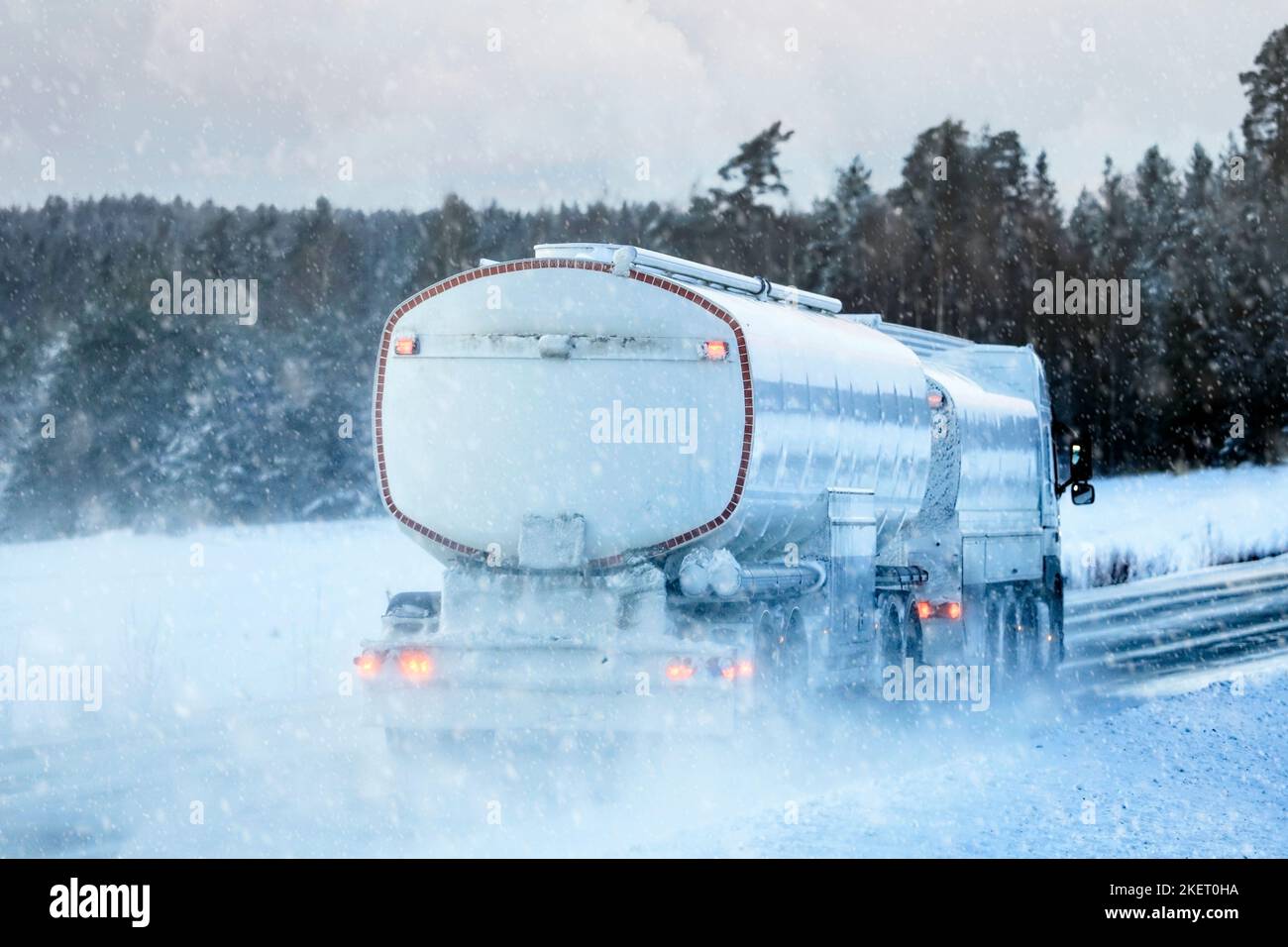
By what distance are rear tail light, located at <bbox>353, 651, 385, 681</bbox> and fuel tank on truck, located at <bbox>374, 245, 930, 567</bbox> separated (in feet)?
2.86

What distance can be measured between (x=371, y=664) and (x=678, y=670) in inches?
78.9

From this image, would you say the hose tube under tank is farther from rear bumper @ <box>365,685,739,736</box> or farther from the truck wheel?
the truck wheel

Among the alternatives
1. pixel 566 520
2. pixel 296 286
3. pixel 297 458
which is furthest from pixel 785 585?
pixel 296 286

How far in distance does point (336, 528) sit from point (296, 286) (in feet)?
64.2

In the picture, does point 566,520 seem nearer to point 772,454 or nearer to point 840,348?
point 772,454

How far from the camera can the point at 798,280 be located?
69.5 m

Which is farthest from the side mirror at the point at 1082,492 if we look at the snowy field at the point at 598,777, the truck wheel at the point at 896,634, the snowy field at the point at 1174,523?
the snowy field at the point at 1174,523

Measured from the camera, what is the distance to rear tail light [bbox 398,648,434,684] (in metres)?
12.3

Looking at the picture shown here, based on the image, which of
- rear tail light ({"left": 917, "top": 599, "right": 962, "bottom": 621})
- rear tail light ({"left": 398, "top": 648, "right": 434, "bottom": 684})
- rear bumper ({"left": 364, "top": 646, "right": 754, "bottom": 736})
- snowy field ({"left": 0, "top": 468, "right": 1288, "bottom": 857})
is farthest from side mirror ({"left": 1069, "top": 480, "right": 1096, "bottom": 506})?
rear tail light ({"left": 398, "top": 648, "right": 434, "bottom": 684})

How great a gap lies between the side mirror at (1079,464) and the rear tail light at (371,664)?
10085mm

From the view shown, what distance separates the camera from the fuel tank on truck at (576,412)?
41.1ft

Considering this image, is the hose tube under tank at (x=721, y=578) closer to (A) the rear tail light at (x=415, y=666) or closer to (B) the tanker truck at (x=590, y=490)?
(B) the tanker truck at (x=590, y=490)

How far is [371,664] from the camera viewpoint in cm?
1245

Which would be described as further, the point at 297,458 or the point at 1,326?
the point at 1,326
